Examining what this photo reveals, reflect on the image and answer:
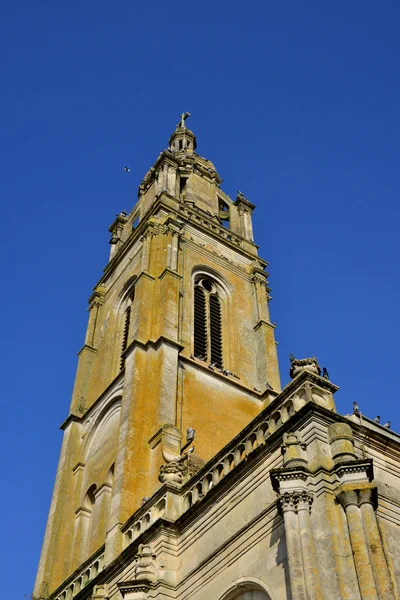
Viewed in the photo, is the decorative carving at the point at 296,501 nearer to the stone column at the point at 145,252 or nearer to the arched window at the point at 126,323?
the arched window at the point at 126,323

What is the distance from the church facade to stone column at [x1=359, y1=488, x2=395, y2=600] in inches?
0.9

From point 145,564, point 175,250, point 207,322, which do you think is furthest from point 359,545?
point 175,250

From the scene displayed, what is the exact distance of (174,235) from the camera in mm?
32750

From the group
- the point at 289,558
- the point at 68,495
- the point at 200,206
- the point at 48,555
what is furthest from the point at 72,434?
the point at 289,558

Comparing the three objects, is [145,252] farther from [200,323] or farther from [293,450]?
[293,450]

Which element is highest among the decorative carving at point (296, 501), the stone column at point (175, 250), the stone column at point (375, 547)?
the stone column at point (175, 250)

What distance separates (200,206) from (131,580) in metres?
24.4

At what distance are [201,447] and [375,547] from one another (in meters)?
13.4

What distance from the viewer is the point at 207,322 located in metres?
31.3

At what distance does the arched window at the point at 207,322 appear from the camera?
29.9m

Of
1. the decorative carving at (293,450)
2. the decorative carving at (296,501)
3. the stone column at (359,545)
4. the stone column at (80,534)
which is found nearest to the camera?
the stone column at (359,545)

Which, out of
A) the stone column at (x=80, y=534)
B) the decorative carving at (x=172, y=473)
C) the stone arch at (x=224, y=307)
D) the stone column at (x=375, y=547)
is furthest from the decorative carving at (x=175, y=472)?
the stone arch at (x=224, y=307)

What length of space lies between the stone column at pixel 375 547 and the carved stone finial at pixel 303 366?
3.45 m

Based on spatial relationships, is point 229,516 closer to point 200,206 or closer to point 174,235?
point 174,235
